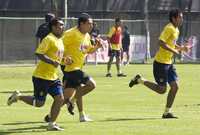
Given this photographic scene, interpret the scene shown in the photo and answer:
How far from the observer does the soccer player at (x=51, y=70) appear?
13141 mm

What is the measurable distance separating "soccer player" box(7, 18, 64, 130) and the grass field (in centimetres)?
45

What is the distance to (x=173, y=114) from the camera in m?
15.9

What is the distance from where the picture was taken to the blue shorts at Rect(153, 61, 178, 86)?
15453 millimetres

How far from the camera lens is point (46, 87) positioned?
13.3 metres

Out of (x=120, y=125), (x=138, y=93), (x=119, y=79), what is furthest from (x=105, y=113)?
(x=119, y=79)

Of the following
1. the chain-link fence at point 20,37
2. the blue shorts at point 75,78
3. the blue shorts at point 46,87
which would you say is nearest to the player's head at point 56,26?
the blue shorts at point 46,87

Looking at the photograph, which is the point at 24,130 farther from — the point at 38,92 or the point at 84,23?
the point at 84,23

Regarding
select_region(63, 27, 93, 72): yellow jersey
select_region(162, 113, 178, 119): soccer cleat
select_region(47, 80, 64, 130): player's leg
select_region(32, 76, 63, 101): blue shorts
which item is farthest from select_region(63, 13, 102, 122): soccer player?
select_region(162, 113, 178, 119): soccer cleat

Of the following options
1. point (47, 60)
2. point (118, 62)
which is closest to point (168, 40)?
point (47, 60)

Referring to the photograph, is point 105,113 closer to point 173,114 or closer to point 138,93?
point 173,114

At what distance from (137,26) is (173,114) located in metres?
31.5

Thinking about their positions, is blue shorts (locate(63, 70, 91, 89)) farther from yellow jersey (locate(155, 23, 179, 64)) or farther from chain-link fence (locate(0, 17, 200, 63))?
chain-link fence (locate(0, 17, 200, 63))

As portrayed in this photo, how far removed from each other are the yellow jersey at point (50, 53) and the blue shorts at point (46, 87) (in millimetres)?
69

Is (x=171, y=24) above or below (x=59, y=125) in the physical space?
above
